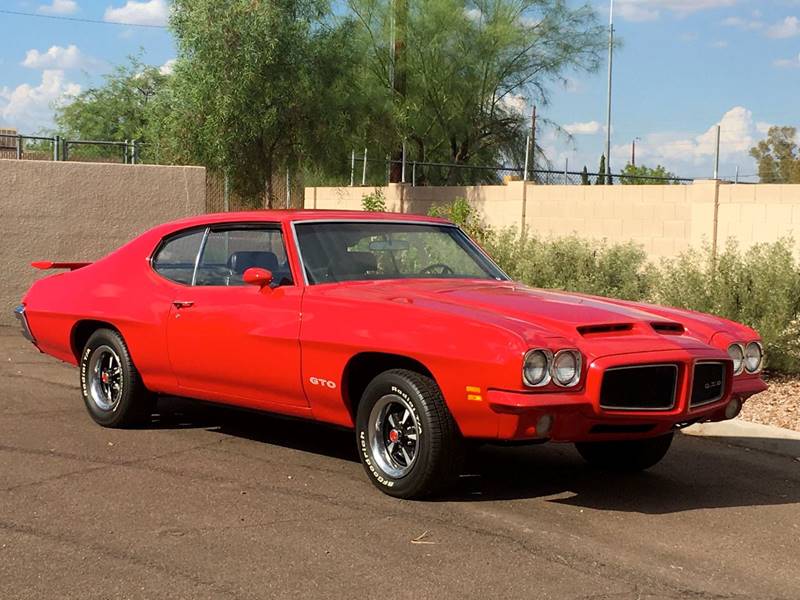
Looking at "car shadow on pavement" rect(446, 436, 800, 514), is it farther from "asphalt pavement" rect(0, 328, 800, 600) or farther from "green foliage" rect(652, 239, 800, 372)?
"green foliage" rect(652, 239, 800, 372)

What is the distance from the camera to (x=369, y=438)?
6391mm

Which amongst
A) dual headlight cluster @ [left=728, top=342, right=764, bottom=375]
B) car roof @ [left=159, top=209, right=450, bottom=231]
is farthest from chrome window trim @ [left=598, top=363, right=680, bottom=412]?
car roof @ [left=159, top=209, right=450, bottom=231]

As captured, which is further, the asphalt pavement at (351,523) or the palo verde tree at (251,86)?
the palo verde tree at (251,86)

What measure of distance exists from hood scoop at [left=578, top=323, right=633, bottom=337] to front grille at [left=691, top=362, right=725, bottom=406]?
1.37ft

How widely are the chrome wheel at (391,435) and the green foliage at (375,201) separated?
18.9 metres

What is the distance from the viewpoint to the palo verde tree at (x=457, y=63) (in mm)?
30422

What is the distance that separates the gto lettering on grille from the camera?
6.58 meters

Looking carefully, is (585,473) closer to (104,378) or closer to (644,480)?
(644,480)

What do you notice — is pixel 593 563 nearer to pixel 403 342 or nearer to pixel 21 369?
pixel 403 342

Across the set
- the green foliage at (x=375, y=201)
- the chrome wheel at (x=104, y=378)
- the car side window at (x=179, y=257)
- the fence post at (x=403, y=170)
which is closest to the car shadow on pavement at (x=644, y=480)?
the car side window at (x=179, y=257)

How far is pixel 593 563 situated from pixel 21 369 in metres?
7.35

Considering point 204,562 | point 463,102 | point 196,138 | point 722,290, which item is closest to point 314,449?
point 204,562

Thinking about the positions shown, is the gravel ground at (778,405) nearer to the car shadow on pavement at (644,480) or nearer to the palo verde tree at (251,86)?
the car shadow on pavement at (644,480)

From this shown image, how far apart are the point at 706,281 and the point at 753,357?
525 centimetres
